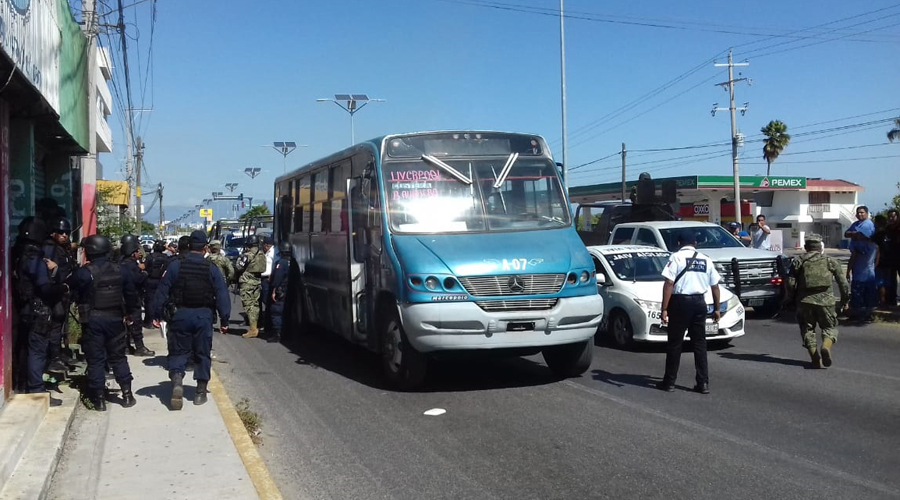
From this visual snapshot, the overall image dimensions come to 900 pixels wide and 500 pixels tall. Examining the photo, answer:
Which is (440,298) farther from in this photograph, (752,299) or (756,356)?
(752,299)

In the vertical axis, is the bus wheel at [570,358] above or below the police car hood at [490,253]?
below

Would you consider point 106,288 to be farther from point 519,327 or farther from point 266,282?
point 266,282

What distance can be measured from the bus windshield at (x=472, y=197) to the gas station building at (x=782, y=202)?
156ft

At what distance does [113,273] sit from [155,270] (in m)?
6.13

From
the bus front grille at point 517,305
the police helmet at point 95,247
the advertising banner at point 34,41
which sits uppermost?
the advertising banner at point 34,41

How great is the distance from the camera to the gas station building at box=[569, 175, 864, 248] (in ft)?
190

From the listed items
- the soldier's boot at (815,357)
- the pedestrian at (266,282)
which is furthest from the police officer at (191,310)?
the soldier's boot at (815,357)

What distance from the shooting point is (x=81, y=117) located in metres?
14.1

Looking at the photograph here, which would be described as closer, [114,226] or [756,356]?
[756,356]

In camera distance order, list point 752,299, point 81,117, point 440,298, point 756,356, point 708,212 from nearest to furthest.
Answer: point 440,298 < point 756,356 < point 81,117 < point 752,299 < point 708,212

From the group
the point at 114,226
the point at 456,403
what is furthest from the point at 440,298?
the point at 114,226

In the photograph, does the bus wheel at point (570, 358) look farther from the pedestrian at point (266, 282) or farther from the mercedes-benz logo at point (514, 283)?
the pedestrian at point (266, 282)

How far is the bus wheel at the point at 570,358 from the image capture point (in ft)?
32.6

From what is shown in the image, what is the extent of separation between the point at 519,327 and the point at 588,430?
1722mm
